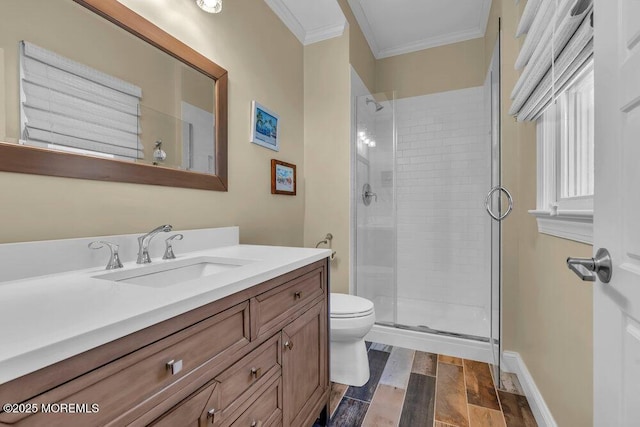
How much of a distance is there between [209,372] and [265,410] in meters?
0.36

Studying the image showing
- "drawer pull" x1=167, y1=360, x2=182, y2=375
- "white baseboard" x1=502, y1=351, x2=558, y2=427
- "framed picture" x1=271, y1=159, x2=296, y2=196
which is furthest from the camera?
"framed picture" x1=271, y1=159, x2=296, y2=196

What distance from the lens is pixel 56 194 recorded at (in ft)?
3.28

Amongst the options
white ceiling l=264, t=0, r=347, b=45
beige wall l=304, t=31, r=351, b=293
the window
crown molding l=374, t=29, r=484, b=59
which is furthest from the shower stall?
the window

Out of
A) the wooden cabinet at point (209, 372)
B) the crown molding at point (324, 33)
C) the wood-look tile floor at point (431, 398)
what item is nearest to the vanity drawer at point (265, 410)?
the wooden cabinet at point (209, 372)

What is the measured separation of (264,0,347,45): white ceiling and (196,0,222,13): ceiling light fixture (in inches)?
27.8

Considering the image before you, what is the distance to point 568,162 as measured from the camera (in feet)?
4.34

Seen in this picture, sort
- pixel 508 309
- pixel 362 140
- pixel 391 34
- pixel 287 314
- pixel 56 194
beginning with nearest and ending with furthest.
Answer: pixel 56 194 < pixel 287 314 < pixel 508 309 < pixel 362 140 < pixel 391 34

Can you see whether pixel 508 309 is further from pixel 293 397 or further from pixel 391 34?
pixel 391 34

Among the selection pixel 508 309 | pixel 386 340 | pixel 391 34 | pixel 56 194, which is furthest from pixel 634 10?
pixel 391 34

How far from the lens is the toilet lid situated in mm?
1747

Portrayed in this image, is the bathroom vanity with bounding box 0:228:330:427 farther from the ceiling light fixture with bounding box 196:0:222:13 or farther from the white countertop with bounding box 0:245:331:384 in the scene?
the ceiling light fixture with bounding box 196:0:222:13

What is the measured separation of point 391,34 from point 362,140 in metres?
1.18

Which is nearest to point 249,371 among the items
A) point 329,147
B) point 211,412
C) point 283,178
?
point 211,412

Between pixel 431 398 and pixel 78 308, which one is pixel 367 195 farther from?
pixel 78 308
